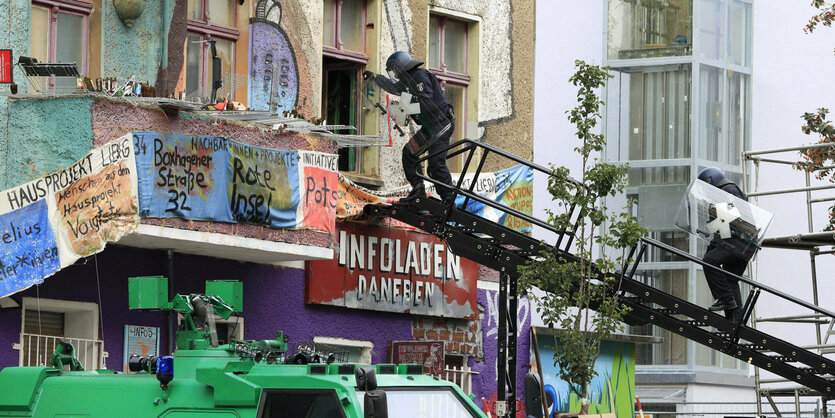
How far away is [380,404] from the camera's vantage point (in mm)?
9750

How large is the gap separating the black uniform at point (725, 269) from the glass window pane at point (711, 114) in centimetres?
1402

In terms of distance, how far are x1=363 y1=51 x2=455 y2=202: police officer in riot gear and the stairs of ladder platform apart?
1.51 ft

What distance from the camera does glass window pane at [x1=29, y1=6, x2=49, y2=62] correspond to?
54.0 ft

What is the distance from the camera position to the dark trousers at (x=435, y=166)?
19.0 m

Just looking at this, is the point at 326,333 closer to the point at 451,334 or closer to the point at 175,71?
the point at 451,334

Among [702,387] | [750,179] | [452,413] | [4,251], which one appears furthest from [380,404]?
[750,179]

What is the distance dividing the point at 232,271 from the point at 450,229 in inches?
108

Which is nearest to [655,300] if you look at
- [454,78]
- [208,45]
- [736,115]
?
[454,78]

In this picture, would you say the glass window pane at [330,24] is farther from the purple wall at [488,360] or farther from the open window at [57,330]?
the open window at [57,330]

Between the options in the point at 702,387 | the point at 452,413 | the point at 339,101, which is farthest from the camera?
the point at 702,387

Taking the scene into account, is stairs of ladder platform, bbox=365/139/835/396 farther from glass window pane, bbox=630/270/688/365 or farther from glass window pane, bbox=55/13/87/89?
glass window pane, bbox=630/270/688/365

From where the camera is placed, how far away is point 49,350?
16609 mm

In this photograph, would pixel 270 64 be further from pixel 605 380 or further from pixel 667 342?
pixel 667 342

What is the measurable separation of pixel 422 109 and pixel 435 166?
0.77 metres
